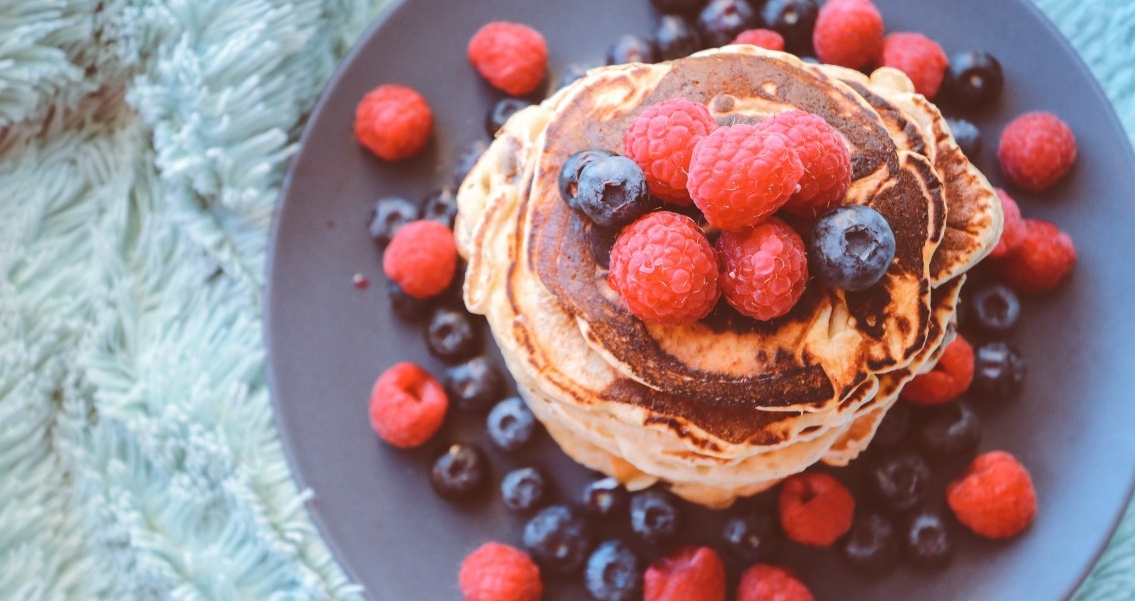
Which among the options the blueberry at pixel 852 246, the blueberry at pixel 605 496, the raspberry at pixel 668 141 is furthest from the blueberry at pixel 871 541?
the raspberry at pixel 668 141

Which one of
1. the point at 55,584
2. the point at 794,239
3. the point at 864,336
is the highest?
the point at 794,239

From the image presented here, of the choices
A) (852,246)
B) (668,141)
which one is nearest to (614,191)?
(668,141)

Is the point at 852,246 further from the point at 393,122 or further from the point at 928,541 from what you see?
the point at 393,122


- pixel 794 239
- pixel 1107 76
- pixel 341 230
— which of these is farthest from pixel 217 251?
pixel 1107 76

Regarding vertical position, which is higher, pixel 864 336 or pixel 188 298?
pixel 864 336

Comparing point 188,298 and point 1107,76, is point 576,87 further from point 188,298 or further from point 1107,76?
point 1107,76

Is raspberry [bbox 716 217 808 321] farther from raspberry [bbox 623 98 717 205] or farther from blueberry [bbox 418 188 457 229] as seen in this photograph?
blueberry [bbox 418 188 457 229]
